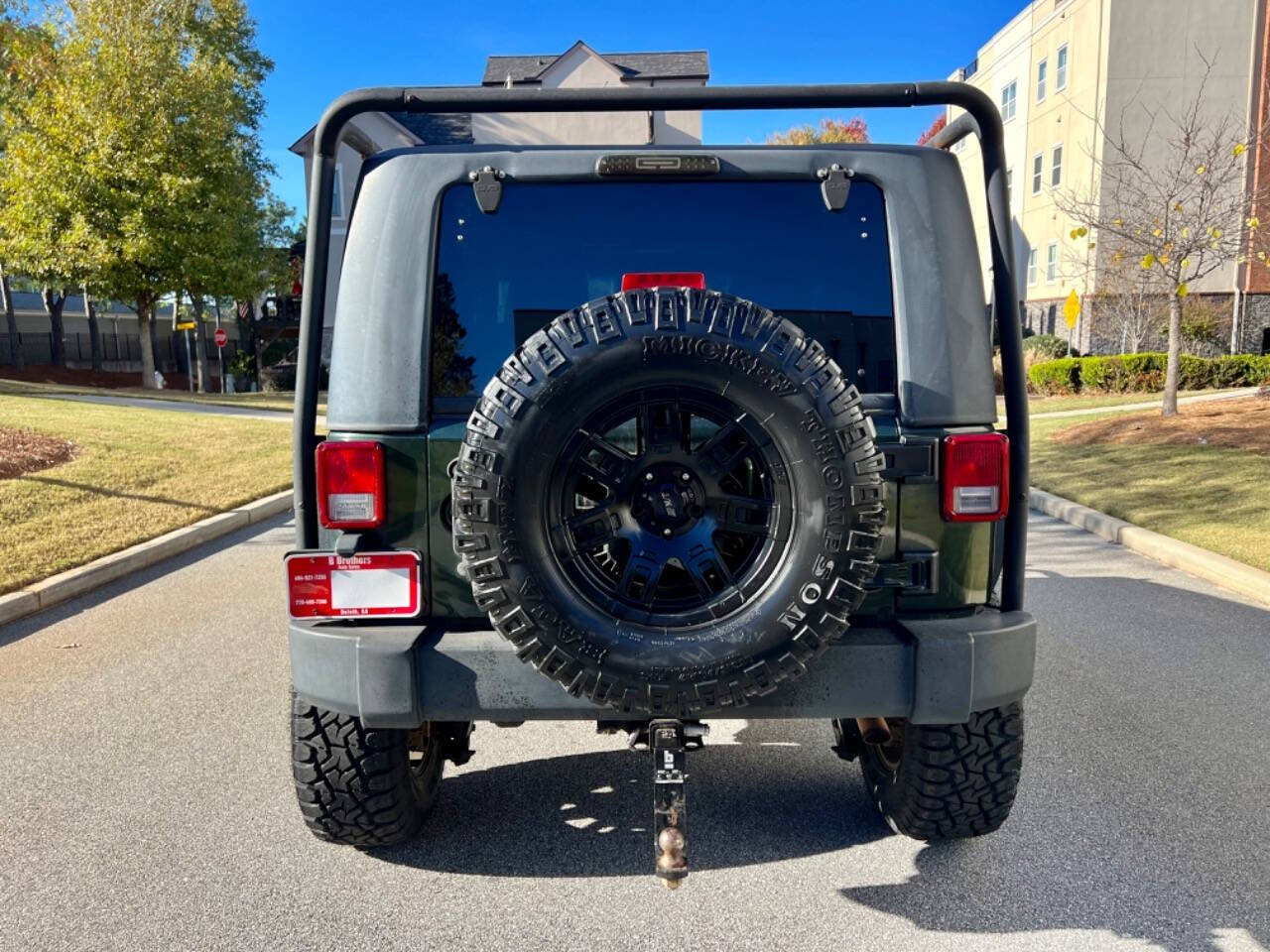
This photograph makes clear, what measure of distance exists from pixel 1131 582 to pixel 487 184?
6.48m

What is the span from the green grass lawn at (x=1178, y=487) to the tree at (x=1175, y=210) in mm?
3450

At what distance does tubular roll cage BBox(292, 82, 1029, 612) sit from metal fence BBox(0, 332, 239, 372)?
44.9m

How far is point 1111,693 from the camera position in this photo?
205 inches

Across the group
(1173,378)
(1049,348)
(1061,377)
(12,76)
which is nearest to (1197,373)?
(1061,377)

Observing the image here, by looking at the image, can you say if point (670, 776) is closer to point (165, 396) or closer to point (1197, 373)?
point (1197, 373)

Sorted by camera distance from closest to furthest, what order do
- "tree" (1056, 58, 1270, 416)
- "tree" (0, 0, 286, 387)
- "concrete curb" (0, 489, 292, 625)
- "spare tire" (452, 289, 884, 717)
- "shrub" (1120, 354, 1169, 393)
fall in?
"spare tire" (452, 289, 884, 717)
"concrete curb" (0, 489, 292, 625)
"tree" (1056, 58, 1270, 416)
"shrub" (1120, 354, 1169, 393)
"tree" (0, 0, 286, 387)

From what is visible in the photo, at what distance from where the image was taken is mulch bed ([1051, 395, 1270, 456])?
1409 cm

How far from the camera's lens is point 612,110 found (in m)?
3.16

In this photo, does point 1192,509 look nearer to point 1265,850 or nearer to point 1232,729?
point 1232,729

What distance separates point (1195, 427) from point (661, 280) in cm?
1471

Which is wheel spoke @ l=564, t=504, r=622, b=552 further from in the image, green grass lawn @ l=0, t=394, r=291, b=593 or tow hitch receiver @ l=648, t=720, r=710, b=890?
green grass lawn @ l=0, t=394, r=291, b=593

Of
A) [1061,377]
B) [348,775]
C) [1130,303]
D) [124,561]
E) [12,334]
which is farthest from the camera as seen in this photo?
[12,334]

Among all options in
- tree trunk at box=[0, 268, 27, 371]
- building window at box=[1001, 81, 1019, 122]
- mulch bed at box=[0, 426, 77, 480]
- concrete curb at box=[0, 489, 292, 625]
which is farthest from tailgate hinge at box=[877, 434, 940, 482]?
tree trunk at box=[0, 268, 27, 371]

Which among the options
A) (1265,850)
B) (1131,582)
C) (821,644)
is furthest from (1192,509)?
(821,644)
